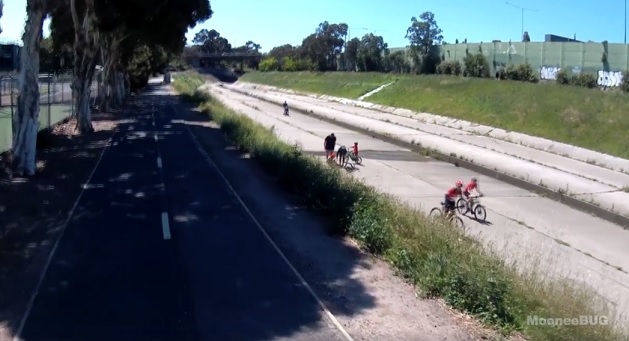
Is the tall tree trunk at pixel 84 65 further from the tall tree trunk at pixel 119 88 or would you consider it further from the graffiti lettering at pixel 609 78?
the graffiti lettering at pixel 609 78

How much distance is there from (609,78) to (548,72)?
6811mm

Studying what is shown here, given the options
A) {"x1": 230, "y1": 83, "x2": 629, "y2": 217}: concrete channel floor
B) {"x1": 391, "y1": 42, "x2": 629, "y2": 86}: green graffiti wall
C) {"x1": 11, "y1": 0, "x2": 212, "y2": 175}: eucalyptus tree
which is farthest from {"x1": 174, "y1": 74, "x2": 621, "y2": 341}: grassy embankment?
{"x1": 391, "y1": 42, "x2": 629, "y2": 86}: green graffiti wall

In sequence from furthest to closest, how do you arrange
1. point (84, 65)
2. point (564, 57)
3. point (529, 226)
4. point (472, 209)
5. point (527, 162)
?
1. point (564, 57)
2. point (84, 65)
3. point (527, 162)
4. point (472, 209)
5. point (529, 226)

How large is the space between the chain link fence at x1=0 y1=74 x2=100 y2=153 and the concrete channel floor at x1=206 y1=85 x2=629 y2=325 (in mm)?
10561

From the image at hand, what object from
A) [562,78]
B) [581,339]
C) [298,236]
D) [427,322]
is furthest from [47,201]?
[562,78]

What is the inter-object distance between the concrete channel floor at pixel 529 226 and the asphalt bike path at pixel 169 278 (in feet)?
11.8

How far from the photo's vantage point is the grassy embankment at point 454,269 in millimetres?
8086

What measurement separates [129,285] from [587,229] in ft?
41.6

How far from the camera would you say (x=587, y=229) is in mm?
→ 18672

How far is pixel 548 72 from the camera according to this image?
178 ft

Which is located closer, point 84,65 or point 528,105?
point 84,65

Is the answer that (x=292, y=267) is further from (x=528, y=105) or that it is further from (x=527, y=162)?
(x=528, y=105)

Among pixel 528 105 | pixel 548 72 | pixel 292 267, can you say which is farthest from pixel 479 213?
pixel 548 72

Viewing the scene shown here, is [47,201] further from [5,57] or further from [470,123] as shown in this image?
[470,123]
